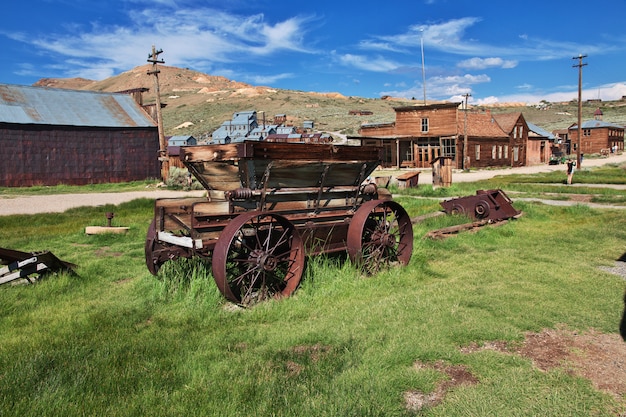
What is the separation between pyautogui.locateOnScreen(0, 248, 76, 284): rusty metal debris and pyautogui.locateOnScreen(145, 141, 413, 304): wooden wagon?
4.03ft

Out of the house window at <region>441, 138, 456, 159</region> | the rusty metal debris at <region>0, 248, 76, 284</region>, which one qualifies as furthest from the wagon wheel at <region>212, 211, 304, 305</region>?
the house window at <region>441, 138, 456, 159</region>

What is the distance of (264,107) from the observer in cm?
9819

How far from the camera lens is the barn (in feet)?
91.7

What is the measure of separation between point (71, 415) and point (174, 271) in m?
3.35

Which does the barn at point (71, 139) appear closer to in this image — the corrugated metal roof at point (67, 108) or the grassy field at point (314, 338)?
the corrugated metal roof at point (67, 108)

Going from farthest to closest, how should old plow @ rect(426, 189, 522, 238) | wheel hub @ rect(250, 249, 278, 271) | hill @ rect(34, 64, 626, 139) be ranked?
hill @ rect(34, 64, 626, 139) < old plow @ rect(426, 189, 522, 238) < wheel hub @ rect(250, 249, 278, 271)

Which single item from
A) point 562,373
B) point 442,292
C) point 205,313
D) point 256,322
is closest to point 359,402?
point 562,373

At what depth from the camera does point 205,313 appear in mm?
4918

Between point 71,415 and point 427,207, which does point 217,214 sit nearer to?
point 71,415

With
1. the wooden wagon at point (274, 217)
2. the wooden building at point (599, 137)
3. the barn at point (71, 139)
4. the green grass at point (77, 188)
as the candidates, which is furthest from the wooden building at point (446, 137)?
the wooden wagon at point (274, 217)

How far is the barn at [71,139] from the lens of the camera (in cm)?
2794

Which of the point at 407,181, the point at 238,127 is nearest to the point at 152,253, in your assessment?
the point at 407,181

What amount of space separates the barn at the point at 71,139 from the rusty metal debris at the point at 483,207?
2577 centimetres

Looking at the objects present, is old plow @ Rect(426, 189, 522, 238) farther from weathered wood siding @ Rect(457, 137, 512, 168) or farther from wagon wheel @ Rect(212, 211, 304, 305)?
weathered wood siding @ Rect(457, 137, 512, 168)
